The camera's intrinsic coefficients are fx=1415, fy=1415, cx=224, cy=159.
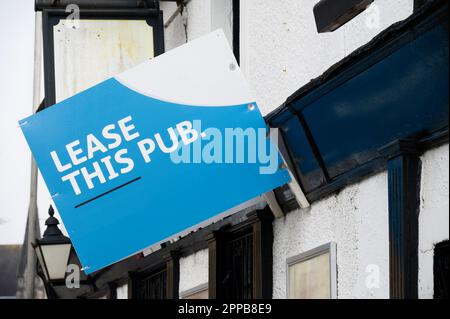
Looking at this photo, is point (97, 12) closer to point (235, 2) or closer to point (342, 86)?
point (235, 2)

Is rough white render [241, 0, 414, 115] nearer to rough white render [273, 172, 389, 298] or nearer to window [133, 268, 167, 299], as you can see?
rough white render [273, 172, 389, 298]

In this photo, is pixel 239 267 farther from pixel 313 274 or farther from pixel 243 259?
pixel 313 274

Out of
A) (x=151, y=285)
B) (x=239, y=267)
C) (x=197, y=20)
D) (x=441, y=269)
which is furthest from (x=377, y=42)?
(x=151, y=285)

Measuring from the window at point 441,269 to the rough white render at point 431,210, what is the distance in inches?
1.3

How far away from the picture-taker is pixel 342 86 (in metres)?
8.05

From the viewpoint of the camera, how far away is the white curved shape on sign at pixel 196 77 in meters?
9.19

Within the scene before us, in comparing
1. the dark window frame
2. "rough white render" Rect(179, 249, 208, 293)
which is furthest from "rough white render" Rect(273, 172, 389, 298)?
the dark window frame

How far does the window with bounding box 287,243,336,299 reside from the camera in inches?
342

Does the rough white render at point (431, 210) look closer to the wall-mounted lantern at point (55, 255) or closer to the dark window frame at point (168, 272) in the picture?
the dark window frame at point (168, 272)

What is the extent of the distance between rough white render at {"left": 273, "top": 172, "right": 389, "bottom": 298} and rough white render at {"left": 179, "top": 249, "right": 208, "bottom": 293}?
2301 mm

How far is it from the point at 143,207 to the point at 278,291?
4.14 feet

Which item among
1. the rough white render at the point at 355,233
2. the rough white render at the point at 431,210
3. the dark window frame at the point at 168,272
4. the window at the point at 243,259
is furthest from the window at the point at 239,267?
the rough white render at the point at 431,210

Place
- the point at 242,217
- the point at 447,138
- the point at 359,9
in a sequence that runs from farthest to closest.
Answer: the point at 242,217 → the point at 359,9 → the point at 447,138
